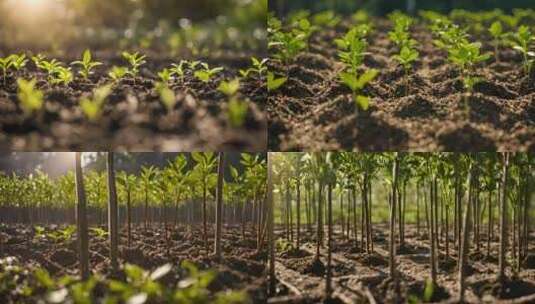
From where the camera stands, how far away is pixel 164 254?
13.1ft

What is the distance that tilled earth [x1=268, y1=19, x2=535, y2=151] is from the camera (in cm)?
363

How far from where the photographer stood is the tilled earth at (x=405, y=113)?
3.63 meters

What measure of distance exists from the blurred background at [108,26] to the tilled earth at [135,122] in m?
2.78

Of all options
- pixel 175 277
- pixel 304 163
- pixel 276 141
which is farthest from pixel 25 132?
pixel 304 163

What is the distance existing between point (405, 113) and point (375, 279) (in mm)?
1222

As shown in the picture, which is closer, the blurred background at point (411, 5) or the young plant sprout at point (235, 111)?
the young plant sprout at point (235, 111)

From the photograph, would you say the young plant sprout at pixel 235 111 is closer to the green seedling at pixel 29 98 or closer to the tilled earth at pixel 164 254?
the tilled earth at pixel 164 254

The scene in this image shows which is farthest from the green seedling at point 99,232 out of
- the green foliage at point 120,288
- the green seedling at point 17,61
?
the green seedling at point 17,61

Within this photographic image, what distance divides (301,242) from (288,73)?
164cm

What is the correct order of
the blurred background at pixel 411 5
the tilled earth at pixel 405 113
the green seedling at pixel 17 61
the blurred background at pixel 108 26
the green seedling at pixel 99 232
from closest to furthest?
the tilled earth at pixel 405 113 → the green seedling at pixel 99 232 → the green seedling at pixel 17 61 → the blurred background at pixel 108 26 → the blurred background at pixel 411 5

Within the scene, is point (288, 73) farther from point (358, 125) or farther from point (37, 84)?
point (37, 84)

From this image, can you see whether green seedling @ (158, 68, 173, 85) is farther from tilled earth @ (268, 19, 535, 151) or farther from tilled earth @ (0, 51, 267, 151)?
tilled earth @ (268, 19, 535, 151)

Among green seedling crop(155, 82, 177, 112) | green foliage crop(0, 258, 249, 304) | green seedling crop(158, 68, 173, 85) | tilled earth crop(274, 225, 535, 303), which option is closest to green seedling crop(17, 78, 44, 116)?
green seedling crop(155, 82, 177, 112)

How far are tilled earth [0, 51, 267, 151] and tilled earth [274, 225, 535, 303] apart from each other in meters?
0.98
